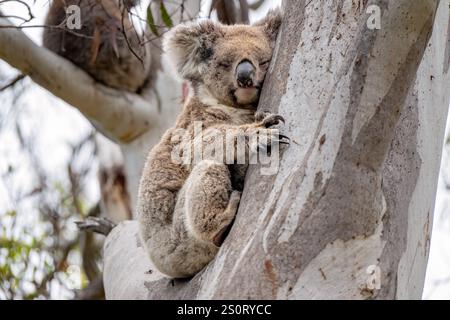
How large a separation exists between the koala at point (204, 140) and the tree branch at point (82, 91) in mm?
2077

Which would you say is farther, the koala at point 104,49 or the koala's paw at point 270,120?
the koala at point 104,49

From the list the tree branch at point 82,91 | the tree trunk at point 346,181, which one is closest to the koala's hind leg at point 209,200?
the tree trunk at point 346,181

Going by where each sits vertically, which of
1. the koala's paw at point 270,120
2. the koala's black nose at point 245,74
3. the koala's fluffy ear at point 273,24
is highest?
the koala's fluffy ear at point 273,24

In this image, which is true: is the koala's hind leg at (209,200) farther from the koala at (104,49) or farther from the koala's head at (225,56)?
the koala at (104,49)

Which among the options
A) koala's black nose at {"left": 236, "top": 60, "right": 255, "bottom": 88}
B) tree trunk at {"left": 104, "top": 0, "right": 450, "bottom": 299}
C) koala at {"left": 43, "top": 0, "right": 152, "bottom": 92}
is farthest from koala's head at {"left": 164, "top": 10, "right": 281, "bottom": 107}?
koala at {"left": 43, "top": 0, "right": 152, "bottom": 92}

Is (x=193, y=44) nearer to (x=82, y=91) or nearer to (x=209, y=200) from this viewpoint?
(x=209, y=200)

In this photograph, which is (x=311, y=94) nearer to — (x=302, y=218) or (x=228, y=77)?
(x=302, y=218)

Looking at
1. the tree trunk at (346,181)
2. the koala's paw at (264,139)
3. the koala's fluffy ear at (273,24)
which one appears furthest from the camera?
the koala's fluffy ear at (273,24)

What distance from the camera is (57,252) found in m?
8.23

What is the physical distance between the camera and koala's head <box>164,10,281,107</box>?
150 inches

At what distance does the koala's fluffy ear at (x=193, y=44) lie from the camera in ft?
13.9

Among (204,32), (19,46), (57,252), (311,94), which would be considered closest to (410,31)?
(311,94)

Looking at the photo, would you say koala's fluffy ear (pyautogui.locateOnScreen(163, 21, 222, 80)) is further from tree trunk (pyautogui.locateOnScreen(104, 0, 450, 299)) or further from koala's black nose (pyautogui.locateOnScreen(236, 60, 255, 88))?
tree trunk (pyautogui.locateOnScreen(104, 0, 450, 299))
